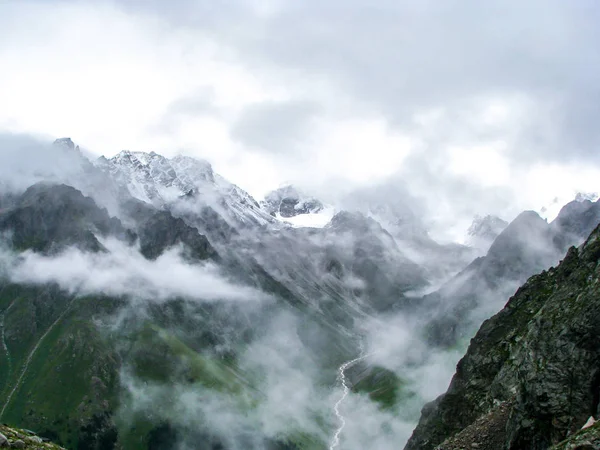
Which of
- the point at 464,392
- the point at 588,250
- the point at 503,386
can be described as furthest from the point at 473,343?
the point at 588,250

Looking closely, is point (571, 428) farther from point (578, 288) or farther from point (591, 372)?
point (578, 288)

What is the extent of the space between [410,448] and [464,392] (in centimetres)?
1711

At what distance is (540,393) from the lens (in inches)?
1873

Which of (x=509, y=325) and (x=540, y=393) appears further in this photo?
(x=509, y=325)

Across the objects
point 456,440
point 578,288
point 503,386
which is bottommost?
point 456,440

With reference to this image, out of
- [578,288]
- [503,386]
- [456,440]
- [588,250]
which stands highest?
[588,250]

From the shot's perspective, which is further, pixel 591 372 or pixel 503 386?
pixel 503 386

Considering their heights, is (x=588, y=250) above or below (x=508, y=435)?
above

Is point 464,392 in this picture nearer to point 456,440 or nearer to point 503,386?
point 503,386

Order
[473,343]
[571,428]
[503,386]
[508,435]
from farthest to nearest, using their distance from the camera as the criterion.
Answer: [473,343], [503,386], [508,435], [571,428]

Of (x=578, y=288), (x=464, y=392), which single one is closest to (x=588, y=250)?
(x=578, y=288)

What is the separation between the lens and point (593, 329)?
45.8 meters

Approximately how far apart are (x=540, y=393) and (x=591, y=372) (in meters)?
5.27

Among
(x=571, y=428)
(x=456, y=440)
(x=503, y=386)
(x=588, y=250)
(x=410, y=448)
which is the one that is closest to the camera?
(x=571, y=428)
